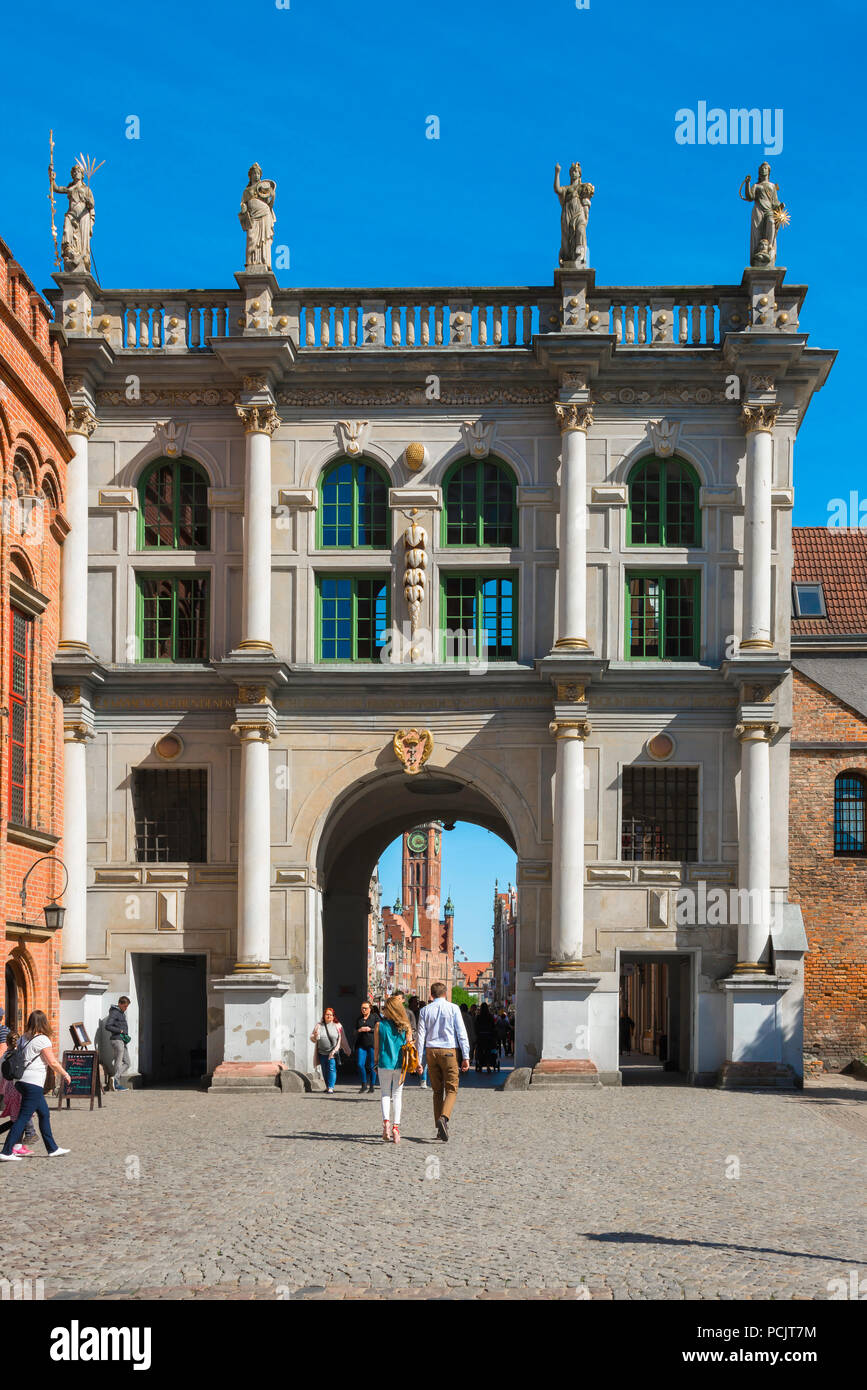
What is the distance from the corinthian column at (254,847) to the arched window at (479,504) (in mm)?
5244

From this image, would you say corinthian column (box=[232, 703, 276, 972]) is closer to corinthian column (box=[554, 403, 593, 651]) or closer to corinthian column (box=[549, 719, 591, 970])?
corinthian column (box=[549, 719, 591, 970])

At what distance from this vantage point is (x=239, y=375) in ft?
110

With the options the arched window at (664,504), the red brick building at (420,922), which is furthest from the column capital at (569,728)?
the red brick building at (420,922)

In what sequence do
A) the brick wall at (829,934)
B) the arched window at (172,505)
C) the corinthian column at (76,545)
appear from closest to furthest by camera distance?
1. the corinthian column at (76,545)
2. the arched window at (172,505)
3. the brick wall at (829,934)

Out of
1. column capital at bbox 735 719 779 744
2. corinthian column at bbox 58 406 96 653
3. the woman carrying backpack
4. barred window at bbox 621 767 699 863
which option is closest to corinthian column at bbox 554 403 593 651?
barred window at bbox 621 767 699 863

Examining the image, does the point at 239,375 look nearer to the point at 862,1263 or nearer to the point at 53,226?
the point at 53,226

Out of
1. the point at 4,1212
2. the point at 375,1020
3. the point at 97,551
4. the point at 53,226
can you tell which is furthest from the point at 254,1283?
the point at 53,226

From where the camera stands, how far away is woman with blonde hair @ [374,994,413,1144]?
21.2 metres

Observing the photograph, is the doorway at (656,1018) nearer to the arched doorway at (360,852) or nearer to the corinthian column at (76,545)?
the arched doorway at (360,852)

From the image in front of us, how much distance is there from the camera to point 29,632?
30875 mm

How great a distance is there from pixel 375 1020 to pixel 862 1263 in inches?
848

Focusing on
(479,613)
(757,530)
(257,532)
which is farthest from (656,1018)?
(257,532)

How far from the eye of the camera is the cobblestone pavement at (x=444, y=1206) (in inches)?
456

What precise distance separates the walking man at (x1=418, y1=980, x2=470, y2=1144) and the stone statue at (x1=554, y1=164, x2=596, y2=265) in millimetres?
17115
